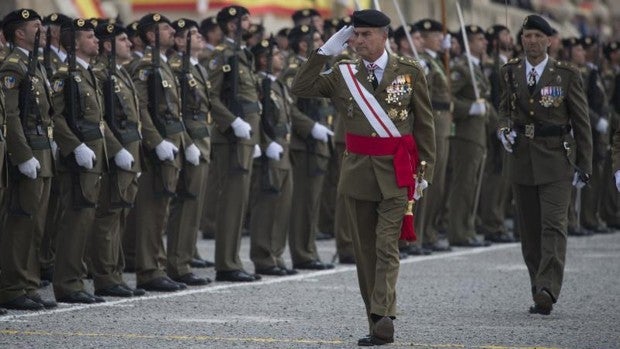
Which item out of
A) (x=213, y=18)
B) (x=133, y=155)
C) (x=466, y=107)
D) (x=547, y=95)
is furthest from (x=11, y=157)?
(x=466, y=107)

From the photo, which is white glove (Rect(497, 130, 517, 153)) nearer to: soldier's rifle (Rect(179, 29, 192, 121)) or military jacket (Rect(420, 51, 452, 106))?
soldier's rifle (Rect(179, 29, 192, 121))

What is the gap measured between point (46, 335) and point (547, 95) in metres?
3.82

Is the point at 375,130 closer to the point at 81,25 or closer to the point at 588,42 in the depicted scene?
the point at 81,25

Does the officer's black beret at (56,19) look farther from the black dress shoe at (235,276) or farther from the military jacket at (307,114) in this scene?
the military jacket at (307,114)

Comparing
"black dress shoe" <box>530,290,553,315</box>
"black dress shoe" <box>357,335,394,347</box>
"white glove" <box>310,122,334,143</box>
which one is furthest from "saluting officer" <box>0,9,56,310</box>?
"white glove" <box>310,122,334,143</box>

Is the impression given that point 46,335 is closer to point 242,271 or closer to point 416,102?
point 416,102

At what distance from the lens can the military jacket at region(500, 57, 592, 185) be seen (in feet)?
42.6

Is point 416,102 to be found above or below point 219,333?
above

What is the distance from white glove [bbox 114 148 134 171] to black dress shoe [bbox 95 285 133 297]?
2.70ft

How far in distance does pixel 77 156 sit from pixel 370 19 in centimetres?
291

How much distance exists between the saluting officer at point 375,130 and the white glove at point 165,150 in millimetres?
3146

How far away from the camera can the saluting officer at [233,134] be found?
599 inches

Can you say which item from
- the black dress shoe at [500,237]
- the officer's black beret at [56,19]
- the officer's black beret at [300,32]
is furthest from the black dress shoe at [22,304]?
the black dress shoe at [500,237]

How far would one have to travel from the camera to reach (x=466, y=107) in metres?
18.9
